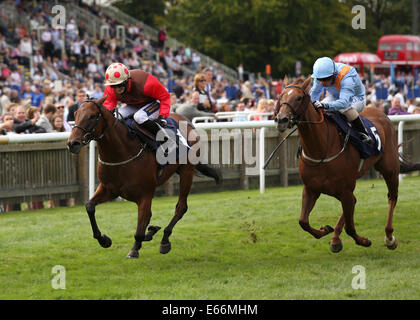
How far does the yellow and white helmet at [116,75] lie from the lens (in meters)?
7.09

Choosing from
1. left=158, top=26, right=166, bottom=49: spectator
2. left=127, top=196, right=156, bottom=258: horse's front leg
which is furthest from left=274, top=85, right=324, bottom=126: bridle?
left=158, top=26, right=166, bottom=49: spectator

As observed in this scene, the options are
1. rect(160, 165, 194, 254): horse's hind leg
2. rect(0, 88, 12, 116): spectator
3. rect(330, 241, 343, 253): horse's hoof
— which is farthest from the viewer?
rect(0, 88, 12, 116): spectator

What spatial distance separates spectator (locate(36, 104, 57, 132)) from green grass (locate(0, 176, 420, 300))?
1151 millimetres

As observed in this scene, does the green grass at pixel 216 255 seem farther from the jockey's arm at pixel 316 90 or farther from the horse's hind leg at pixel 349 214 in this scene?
the jockey's arm at pixel 316 90

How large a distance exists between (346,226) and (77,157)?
4.61m

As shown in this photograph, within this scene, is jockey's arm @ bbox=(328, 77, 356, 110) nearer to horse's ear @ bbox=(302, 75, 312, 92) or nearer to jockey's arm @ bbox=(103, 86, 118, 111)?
horse's ear @ bbox=(302, 75, 312, 92)

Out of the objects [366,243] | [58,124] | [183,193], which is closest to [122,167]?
[183,193]

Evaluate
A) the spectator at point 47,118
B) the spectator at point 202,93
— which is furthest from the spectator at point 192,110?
the spectator at point 47,118

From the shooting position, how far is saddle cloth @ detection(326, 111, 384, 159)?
7355mm

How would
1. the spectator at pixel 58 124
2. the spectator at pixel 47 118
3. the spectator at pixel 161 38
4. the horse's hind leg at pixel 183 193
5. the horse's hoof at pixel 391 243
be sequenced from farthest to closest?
the spectator at pixel 161 38 < the spectator at pixel 58 124 < the spectator at pixel 47 118 < the horse's hind leg at pixel 183 193 < the horse's hoof at pixel 391 243

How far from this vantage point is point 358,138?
293 inches

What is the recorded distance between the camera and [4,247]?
26.0ft
